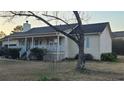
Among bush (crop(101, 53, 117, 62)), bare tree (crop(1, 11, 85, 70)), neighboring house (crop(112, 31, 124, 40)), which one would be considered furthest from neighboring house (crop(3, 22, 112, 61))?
bare tree (crop(1, 11, 85, 70))

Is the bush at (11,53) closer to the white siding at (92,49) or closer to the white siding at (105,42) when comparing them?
the white siding at (92,49)

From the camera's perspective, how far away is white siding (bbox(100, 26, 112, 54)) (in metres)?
20.2

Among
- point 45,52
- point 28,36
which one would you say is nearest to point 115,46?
point 45,52

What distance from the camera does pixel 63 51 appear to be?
2100cm

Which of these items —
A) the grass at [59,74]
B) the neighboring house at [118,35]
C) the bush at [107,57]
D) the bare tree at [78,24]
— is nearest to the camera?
the grass at [59,74]

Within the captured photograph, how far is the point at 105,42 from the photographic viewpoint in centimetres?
2072

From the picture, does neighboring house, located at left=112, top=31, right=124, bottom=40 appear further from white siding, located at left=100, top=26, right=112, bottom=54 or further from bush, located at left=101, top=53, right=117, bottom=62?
bush, located at left=101, top=53, right=117, bottom=62

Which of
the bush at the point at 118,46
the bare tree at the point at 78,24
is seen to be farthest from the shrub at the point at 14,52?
the bare tree at the point at 78,24

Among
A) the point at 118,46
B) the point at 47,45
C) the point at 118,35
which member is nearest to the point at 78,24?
the point at 118,35

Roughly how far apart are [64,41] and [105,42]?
346 cm

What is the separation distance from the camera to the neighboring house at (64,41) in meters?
20.0

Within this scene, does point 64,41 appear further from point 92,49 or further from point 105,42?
point 105,42
